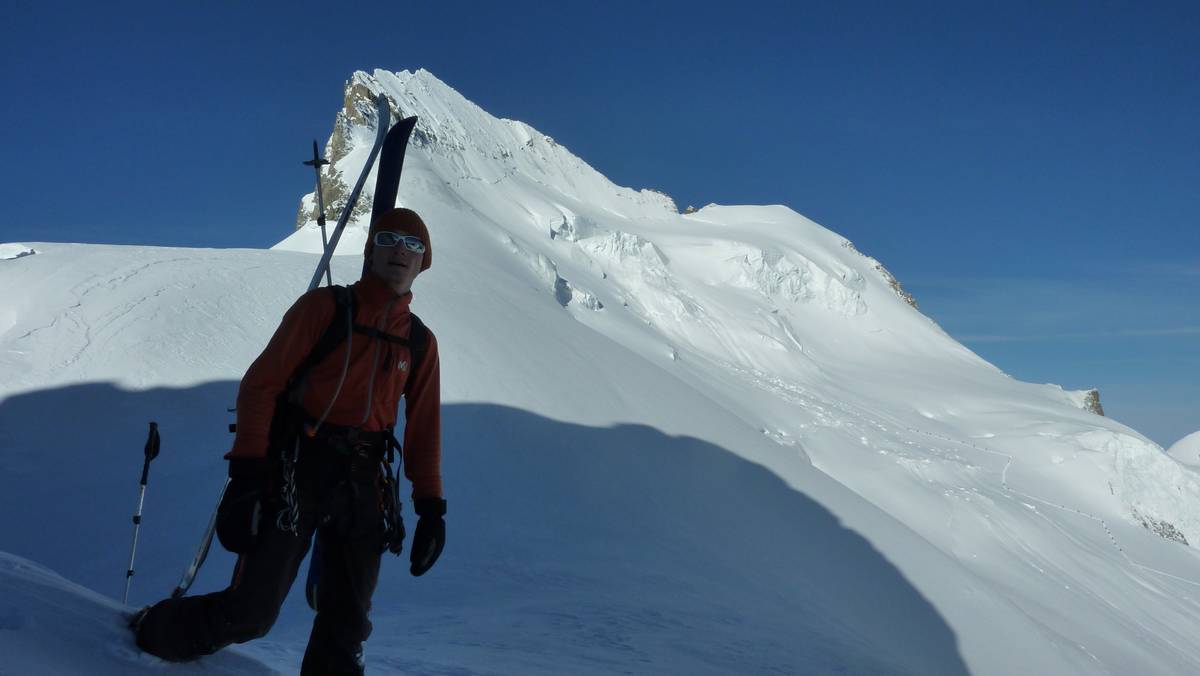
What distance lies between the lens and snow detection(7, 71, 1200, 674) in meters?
5.18

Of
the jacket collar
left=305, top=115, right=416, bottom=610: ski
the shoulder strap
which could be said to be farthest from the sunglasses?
left=305, top=115, right=416, bottom=610: ski

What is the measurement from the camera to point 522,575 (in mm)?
6020

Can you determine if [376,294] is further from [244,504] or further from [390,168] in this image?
[390,168]

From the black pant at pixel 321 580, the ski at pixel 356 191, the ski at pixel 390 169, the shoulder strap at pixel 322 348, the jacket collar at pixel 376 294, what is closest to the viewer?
the black pant at pixel 321 580

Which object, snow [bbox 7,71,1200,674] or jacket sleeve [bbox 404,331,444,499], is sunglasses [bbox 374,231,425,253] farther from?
snow [bbox 7,71,1200,674]

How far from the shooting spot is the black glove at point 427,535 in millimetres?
3076

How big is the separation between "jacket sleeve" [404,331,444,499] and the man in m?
0.02

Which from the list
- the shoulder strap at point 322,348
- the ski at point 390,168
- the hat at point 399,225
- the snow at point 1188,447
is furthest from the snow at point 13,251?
the snow at point 1188,447

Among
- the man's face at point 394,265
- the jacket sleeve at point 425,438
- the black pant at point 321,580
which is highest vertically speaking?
the man's face at point 394,265

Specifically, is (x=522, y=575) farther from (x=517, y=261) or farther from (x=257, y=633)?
(x=517, y=261)

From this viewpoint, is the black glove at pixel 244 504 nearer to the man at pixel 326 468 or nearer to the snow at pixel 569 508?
the man at pixel 326 468

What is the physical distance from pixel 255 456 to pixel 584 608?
3530 mm

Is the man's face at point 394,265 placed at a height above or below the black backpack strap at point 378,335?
above

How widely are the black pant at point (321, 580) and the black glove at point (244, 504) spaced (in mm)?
51
